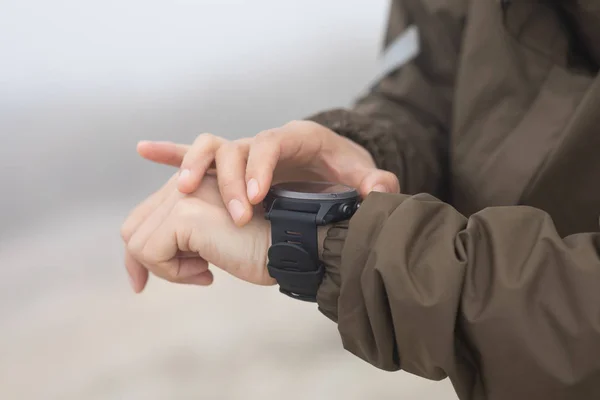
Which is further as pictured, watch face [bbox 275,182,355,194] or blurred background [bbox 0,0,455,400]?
blurred background [bbox 0,0,455,400]

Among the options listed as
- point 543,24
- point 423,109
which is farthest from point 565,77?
point 423,109

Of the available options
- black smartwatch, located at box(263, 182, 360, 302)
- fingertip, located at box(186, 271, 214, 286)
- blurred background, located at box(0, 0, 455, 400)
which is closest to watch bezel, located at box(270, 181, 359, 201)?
black smartwatch, located at box(263, 182, 360, 302)

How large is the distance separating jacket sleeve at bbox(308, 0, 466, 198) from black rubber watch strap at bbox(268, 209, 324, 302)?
0.65 ft

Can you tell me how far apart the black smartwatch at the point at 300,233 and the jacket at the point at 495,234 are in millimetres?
15

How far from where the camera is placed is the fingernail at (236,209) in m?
0.48

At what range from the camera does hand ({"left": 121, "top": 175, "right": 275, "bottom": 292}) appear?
1.64 feet

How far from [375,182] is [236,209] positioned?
139 mm

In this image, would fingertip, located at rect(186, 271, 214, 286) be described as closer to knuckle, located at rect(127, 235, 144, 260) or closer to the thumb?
knuckle, located at rect(127, 235, 144, 260)

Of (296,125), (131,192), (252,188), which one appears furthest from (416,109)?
(131,192)

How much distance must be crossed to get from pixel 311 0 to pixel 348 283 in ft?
2.04

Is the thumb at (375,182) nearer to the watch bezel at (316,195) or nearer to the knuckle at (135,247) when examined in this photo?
the watch bezel at (316,195)

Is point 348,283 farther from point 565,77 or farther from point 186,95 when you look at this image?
point 186,95

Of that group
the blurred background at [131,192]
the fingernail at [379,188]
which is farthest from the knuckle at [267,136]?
the blurred background at [131,192]

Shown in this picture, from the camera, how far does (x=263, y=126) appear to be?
3.03 feet
